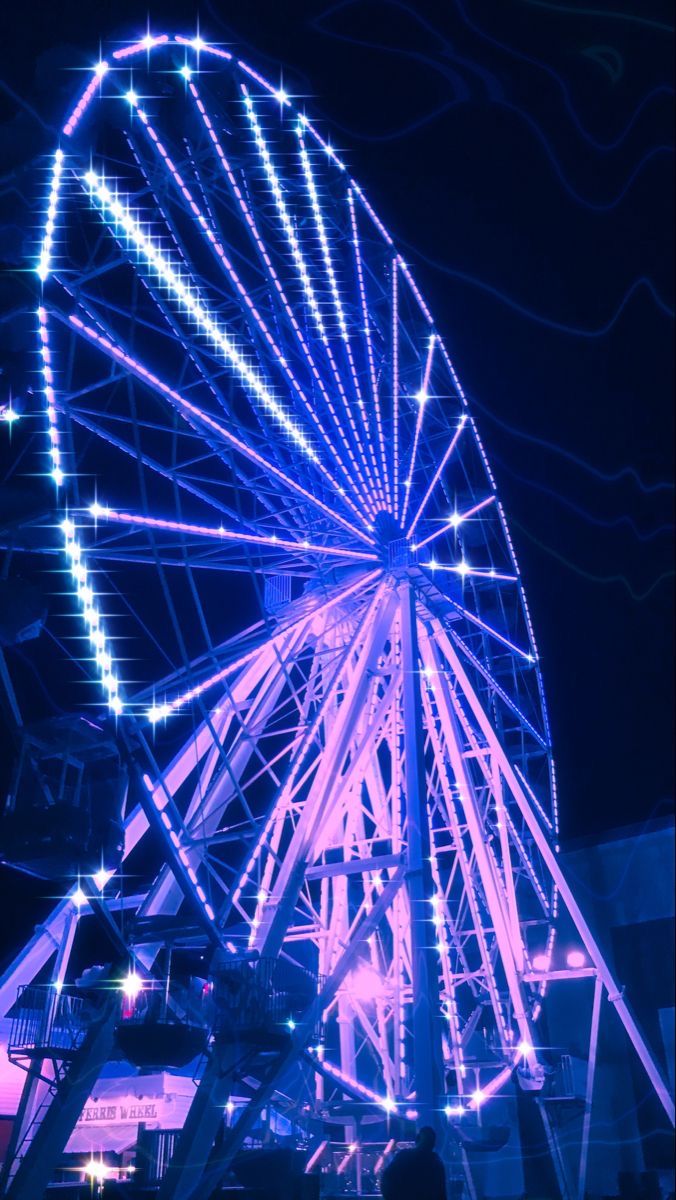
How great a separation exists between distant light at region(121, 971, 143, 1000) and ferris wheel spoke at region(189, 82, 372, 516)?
22.4ft

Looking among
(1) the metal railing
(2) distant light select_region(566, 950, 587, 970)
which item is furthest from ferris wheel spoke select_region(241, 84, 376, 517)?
(2) distant light select_region(566, 950, 587, 970)

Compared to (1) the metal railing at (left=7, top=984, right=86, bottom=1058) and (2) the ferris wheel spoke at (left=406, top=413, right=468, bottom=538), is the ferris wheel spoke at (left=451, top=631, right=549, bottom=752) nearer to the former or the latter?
(2) the ferris wheel spoke at (left=406, top=413, right=468, bottom=538)

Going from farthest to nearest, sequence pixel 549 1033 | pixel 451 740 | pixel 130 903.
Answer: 1. pixel 549 1033
2. pixel 451 740
3. pixel 130 903

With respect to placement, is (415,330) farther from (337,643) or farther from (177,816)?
(177,816)

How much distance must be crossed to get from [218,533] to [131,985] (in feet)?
16.6

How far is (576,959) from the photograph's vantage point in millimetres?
21250

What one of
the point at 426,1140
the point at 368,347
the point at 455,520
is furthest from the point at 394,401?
the point at 426,1140

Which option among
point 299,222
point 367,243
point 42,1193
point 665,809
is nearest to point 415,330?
point 367,243

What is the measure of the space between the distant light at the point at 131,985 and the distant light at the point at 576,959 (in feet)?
41.8

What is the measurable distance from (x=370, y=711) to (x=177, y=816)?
4937mm

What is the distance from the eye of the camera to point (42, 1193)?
9500 millimetres

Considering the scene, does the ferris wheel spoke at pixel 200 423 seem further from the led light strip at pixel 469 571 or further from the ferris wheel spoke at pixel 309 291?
the led light strip at pixel 469 571

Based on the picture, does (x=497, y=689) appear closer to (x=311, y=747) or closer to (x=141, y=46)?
(x=311, y=747)

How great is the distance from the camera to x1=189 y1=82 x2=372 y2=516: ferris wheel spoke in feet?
40.4
